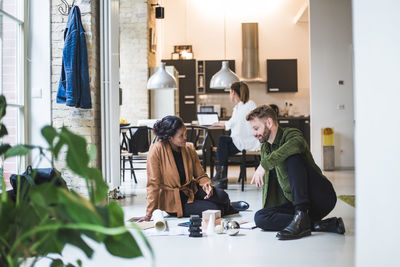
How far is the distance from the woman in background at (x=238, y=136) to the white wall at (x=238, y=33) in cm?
565

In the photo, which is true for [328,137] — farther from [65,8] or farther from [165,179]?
[65,8]

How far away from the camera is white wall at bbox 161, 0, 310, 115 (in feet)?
40.1

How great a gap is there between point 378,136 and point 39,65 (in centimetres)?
372

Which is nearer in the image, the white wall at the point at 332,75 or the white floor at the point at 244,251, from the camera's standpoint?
the white floor at the point at 244,251

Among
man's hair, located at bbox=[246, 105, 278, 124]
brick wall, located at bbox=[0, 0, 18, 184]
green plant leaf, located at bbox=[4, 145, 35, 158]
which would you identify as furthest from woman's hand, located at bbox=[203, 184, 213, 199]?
green plant leaf, located at bbox=[4, 145, 35, 158]

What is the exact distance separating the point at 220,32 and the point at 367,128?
35.0 ft

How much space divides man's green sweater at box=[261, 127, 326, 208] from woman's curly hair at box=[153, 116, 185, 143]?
2.79 feet

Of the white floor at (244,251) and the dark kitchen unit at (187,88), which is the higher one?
the dark kitchen unit at (187,88)

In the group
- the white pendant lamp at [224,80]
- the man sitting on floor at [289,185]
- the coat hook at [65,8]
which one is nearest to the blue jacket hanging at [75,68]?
the coat hook at [65,8]

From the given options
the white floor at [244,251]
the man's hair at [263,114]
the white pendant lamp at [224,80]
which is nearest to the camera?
the white floor at [244,251]

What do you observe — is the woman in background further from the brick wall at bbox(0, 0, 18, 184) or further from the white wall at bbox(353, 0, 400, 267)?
the white wall at bbox(353, 0, 400, 267)

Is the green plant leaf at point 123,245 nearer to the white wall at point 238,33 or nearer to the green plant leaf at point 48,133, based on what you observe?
the green plant leaf at point 48,133

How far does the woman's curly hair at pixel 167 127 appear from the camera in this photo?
14.2 feet

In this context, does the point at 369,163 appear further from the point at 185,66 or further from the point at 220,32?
the point at 220,32
